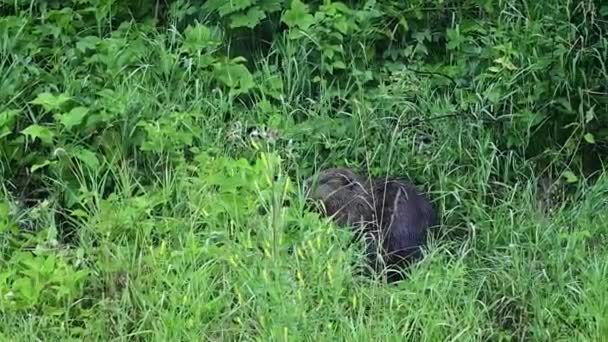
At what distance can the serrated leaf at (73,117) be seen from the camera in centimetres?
457

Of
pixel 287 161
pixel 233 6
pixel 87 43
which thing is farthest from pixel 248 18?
pixel 287 161

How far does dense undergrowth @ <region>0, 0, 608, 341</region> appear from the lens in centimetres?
380

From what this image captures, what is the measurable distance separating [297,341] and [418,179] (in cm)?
146

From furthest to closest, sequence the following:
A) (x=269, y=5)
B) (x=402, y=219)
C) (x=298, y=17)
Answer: (x=269, y=5), (x=298, y=17), (x=402, y=219)

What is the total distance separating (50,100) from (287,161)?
1.13 m

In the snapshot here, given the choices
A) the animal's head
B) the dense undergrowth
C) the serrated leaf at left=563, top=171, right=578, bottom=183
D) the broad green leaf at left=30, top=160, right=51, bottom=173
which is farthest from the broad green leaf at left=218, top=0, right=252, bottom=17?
the serrated leaf at left=563, top=171, right=578, bottom=183

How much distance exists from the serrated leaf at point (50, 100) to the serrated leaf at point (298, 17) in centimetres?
125

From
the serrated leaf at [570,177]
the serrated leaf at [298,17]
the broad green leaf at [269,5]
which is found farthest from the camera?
the broad green leaf at [269,5]

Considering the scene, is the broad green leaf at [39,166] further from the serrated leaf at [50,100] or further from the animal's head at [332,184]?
the animal's head at [332,184]

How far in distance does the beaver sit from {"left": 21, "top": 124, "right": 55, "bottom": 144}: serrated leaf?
1.18m

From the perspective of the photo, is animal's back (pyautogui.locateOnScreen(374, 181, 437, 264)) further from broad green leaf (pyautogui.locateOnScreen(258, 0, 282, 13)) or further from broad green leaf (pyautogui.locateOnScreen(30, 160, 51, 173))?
broad green leaf (pyautogui.locateOnScreen(30, 160, 51, 173))

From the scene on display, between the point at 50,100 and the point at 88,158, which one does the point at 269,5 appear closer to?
the point at 50,100

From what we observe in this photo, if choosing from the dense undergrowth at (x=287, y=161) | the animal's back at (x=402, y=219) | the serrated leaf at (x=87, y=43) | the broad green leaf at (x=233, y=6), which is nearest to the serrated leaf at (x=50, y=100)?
the dense undergrowth at (x=287, y=161)

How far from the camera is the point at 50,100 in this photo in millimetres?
4672
